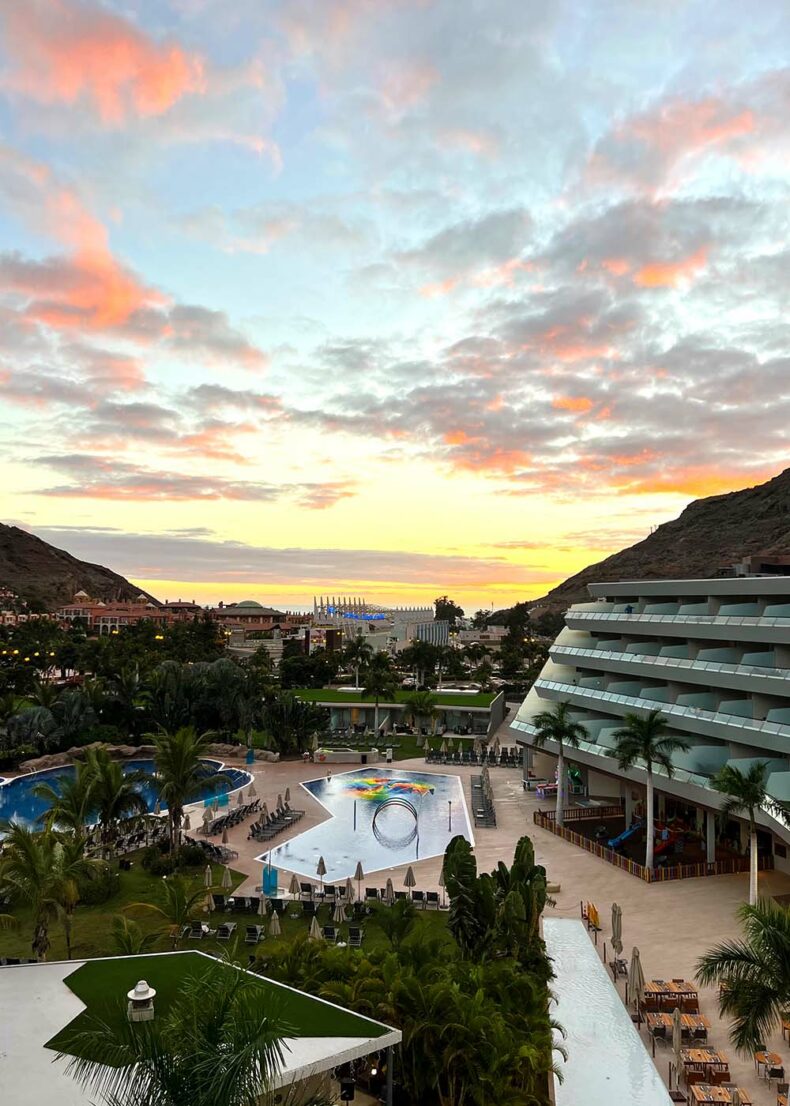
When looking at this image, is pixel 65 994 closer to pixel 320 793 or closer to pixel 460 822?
pixel 460 822

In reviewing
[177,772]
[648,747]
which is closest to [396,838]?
[177,772]

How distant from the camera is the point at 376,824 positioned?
1711 inches

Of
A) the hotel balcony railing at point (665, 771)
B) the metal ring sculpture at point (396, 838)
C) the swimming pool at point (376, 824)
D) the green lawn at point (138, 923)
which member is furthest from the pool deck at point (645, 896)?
the hotel balcony railing at point (665, 771)

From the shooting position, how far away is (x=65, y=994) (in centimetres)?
1541

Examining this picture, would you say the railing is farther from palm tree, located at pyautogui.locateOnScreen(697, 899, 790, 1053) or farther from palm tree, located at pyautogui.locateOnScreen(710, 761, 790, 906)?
palm tree, located at pyautogui.locateOnScreen(697, 899, 790, 1053)

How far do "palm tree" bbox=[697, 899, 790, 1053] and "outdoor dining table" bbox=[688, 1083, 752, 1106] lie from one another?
246cm

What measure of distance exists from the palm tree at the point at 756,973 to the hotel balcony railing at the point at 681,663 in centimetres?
1845

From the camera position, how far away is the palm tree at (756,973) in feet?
49.6

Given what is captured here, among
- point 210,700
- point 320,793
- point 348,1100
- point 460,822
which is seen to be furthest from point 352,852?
point 210,700

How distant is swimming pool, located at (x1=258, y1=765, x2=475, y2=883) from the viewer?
3703 centimetres

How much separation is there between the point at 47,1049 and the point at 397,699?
65.7 metres

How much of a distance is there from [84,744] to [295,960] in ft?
159

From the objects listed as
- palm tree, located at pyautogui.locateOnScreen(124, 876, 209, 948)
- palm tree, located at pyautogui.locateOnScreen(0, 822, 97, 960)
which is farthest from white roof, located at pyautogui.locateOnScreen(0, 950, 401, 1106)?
palm tree, located at pyautogui.locateOnScreen(124, 876, 209, 948)

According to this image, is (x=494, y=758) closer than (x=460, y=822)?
No
